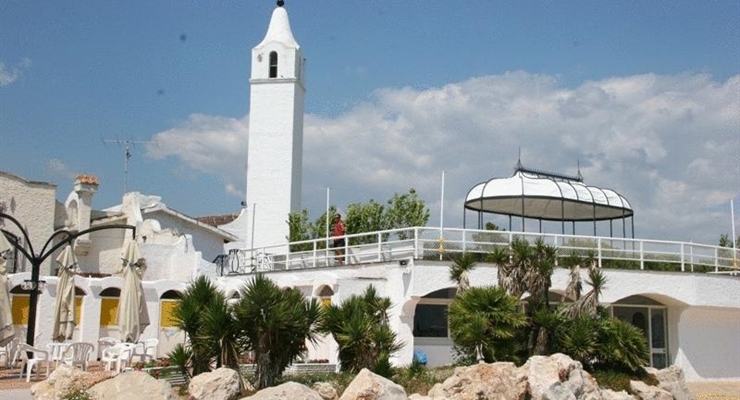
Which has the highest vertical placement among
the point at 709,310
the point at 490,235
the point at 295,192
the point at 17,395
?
the point at 295,192

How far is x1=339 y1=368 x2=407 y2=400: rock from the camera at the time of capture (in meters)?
15.6

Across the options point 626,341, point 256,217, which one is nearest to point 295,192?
point 256,217

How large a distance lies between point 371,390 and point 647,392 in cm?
824

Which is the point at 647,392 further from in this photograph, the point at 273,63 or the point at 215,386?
the point at 273,63

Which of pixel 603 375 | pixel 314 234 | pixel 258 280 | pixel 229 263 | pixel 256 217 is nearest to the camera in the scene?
pixel 258 280

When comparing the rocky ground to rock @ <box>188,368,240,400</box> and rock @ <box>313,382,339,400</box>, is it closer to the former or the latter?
rock @ <box>188,368,240,400</box>

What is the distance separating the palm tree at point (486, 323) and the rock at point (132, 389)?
7.62 metres

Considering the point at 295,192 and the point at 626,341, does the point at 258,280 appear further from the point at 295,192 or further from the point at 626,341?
the point at 295,192

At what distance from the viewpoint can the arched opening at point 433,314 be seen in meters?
25.8

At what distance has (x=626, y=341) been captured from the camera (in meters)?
21.8

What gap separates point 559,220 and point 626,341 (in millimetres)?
13253

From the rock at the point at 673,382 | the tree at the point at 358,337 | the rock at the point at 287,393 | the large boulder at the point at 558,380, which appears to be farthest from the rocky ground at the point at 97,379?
the large boulder at the point at 558,380

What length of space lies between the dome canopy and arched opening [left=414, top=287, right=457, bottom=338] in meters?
5.14

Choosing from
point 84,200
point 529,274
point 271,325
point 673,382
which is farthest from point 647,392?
point 84,200
